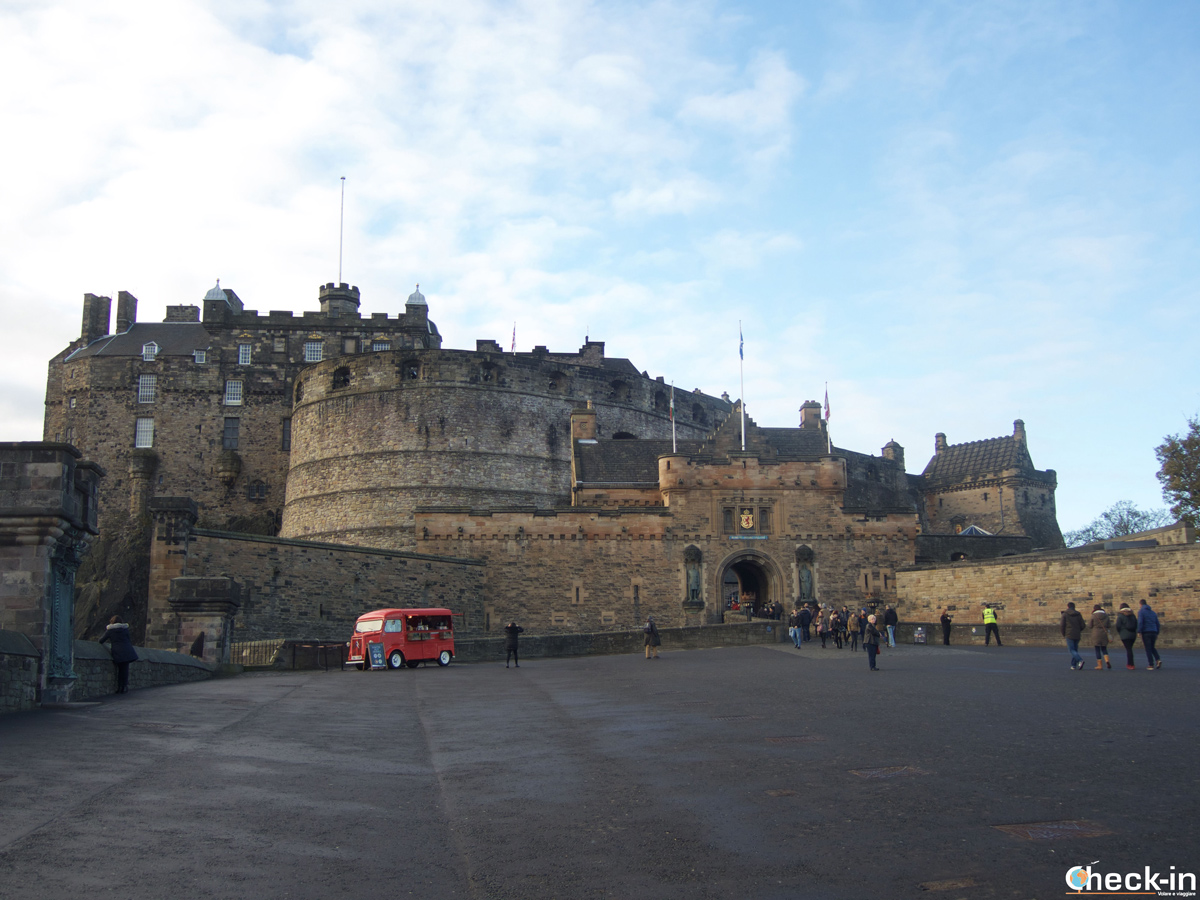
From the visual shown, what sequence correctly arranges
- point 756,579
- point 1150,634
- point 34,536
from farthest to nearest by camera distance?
point 756,579, point 1150,634, point 34,536

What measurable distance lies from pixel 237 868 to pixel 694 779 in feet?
9.91

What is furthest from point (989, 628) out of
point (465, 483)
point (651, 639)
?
point (465, 483)

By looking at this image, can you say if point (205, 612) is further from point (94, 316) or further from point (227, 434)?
point (94, 316)

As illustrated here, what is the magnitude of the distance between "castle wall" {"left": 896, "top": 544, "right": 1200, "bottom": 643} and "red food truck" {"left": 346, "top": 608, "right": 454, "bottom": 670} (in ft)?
46.0

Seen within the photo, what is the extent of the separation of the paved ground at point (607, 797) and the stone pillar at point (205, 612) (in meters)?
A: 7.25

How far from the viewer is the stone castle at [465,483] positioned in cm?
2972

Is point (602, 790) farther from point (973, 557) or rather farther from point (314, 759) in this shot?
point (973, 557)

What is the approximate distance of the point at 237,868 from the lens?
4.59 metres

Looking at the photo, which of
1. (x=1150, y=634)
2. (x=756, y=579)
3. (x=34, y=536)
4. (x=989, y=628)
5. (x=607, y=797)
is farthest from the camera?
(x=756, y=579)

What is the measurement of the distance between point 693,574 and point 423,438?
14.6 m

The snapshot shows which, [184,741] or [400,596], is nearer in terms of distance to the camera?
[184,741]

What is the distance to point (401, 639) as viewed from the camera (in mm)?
21766

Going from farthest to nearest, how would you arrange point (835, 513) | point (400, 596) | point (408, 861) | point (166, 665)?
1. point (835, 513)
2. point (400, 596)
3. point (166, 665)
4. point (408, 861)

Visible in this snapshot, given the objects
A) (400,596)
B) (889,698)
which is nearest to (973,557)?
(400,596)
